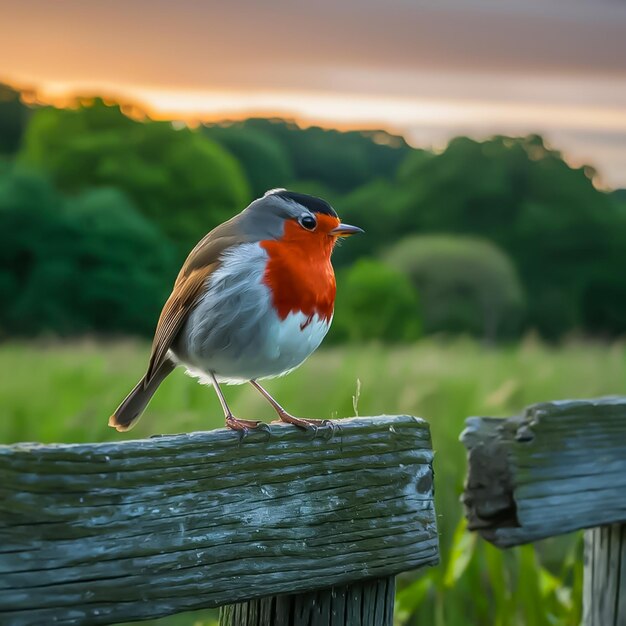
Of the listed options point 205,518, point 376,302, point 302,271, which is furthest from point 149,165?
point 205,518

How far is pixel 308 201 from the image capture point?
2.51 m

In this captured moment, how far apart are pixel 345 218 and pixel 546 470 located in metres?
17.0

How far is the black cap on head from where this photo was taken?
99.0 inches

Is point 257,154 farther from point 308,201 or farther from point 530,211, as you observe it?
point 308,201

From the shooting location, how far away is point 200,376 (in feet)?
8.87

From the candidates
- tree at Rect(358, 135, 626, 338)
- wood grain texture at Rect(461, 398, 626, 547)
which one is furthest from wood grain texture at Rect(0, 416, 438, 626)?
tree at Rect(358, 135, 626, 338)

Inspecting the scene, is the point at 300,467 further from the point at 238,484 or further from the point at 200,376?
the point at 200,376

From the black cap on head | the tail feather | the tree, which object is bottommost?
the tail feather

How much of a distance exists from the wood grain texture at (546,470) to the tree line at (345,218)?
14.0 m

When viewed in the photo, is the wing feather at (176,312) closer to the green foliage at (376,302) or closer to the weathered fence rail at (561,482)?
the weathered fence rail at (561,482)

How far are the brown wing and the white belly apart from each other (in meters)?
0.03

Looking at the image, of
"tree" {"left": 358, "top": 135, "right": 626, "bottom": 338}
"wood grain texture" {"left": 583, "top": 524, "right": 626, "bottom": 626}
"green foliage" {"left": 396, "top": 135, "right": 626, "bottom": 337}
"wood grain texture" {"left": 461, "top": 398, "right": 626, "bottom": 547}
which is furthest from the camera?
"green foliage" {"left": 396, "top": 135, "right": 626, "bottom": 337}

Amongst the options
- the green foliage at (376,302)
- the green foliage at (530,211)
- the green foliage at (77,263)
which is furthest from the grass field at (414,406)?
the green foliage at (530,211)

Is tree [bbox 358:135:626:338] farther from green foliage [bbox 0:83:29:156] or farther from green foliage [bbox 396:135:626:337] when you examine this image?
green foliage [bbox 0:83:29:156]
